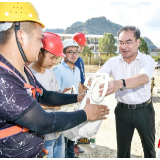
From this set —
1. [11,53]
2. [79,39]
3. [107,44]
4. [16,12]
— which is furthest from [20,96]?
[107,44]

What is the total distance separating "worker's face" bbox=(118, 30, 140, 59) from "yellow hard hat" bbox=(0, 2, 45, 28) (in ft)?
6.10

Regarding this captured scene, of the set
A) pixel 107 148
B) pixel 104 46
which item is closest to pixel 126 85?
pixel 107 148

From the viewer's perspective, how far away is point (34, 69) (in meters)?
2.61

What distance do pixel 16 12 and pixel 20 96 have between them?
0.65 m

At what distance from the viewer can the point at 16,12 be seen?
4.29ft

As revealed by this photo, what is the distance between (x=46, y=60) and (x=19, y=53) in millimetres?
1310

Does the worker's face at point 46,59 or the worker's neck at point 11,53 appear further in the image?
the worker's face at point 46,59

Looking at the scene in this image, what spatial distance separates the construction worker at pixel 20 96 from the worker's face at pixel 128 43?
1779 mm

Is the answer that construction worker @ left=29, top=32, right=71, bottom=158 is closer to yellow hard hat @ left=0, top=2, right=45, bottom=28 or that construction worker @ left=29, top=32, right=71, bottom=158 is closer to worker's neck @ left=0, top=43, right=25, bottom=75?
worker's neck @ left=0, top=43, right=25, bottom=75

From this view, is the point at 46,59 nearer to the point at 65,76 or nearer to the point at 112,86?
the point at 65,76

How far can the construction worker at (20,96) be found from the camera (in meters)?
1.16

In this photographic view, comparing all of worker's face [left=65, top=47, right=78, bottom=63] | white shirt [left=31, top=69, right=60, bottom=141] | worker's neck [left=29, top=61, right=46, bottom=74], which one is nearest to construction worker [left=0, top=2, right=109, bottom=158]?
white shirt [left=31, top=69, right=60, bottom=141]

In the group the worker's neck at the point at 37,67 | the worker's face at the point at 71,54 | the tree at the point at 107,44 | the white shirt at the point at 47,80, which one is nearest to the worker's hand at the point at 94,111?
the white shirt at the point at 47,80

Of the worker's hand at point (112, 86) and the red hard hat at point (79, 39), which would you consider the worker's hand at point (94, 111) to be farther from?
the red hard hat at point (79, 39)
